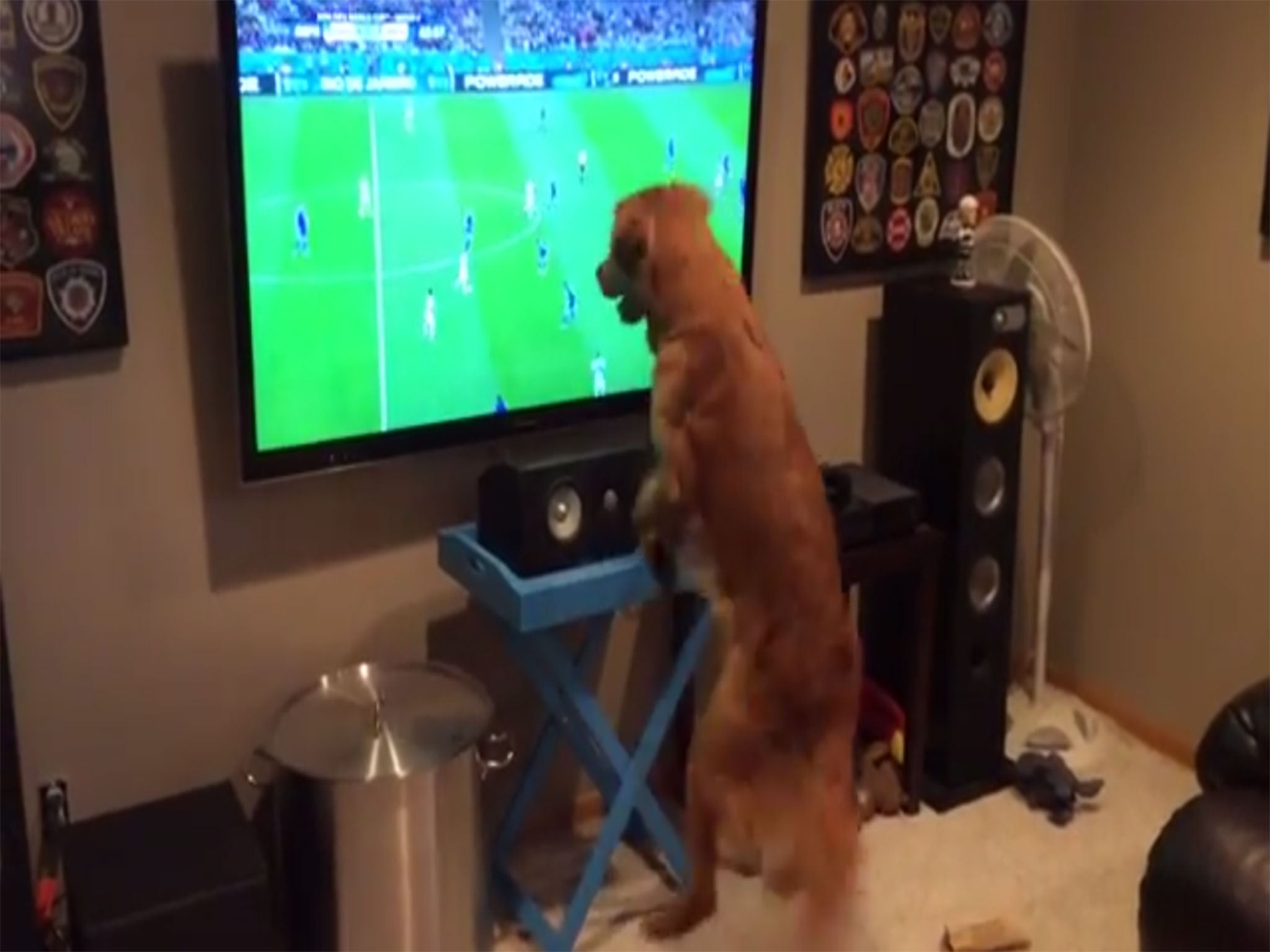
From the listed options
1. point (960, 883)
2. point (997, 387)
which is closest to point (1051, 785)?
point (960, 883)

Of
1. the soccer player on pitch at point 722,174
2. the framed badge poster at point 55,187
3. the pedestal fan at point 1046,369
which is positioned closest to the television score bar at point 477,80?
the soccer player on pitch at point 722,174

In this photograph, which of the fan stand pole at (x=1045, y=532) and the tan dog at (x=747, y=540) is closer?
the tan dog at (x=747, y=540)

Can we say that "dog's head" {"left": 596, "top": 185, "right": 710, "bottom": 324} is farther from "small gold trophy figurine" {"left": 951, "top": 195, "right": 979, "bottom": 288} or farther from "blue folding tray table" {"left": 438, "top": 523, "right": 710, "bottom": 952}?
"small gold trophy figurine" {"left": 951, "top": 195, "right": 979, "bottom": 288}

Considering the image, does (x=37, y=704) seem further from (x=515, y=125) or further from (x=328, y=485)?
(x=515, y=125)

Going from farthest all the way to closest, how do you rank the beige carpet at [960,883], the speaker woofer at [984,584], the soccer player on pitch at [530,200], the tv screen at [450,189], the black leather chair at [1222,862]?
1. the speaker woofer at [984,584]
2. the beige carpet at [960,883]
3. the soccer player on pitch at [530,200]
4. the tv screen at [450,189]
5. the black leather chair at [1222,862]

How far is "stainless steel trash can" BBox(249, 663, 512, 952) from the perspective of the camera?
7.95 ft

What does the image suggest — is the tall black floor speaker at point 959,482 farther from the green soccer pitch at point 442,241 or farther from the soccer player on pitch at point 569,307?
the soccer player on pitch at point 569,307

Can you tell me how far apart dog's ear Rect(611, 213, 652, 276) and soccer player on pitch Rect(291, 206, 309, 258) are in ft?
1.62

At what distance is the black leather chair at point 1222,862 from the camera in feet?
6.67

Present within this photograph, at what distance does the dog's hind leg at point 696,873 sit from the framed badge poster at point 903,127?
1206 mm

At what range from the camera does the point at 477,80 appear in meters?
2.51

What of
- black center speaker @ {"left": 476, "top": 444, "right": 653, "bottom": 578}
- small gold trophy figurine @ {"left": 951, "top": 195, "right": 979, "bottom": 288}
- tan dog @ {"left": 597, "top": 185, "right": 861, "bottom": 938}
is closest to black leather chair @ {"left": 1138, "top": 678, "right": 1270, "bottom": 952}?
tan dog @ {"left": 597, "top": 185, "right": 861, "bottom": 938}

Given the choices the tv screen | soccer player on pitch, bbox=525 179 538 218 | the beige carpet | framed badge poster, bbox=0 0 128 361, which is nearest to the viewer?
framed badge poster, bbox=0 0 128 361

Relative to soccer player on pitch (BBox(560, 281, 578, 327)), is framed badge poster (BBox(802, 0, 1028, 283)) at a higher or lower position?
higher
